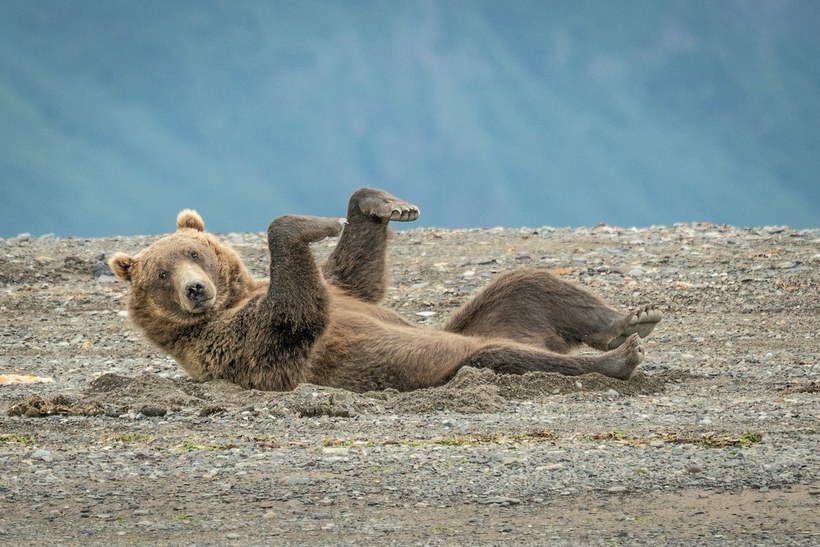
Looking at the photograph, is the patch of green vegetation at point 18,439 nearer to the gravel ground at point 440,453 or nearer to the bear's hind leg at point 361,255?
the gravel ground at point 440,453

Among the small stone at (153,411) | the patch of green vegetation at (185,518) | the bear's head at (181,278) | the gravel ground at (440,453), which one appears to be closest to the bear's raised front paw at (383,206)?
the bear's head at (181,278)

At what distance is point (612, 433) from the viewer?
20.7ft

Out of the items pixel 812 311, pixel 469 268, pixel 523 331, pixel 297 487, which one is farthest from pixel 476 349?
pixel 469 268

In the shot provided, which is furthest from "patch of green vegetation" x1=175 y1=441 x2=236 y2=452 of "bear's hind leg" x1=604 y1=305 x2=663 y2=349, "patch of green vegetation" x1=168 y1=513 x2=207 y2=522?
"bear's hind leg" x1=604 y1=305 x2=663 y2=349

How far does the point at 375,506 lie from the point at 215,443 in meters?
1.65

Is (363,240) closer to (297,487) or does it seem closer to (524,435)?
(524,435)

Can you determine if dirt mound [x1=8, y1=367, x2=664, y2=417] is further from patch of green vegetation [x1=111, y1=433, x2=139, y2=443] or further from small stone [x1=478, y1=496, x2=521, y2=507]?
small stone [x1=478, y1=496, x2=521, y2=507]

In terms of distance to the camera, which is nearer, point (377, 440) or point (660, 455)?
point (660, 455)

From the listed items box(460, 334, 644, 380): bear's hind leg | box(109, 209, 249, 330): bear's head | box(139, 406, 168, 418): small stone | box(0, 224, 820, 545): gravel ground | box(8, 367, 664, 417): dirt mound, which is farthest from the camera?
box(109, 209, 249, 330): bear's head

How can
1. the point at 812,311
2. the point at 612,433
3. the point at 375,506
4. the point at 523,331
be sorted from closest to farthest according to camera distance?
1. the point at 375,506
2. the point at 612,433
3. the point at 523,331
4. the point at 812,311

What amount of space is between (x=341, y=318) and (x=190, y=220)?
1.63 meters

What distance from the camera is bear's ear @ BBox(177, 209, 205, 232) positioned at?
30.3 feet

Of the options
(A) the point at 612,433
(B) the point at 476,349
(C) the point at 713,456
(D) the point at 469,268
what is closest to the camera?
(C) the point at 713,456

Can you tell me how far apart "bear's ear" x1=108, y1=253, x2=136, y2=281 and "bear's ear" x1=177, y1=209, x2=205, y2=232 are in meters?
0.59
